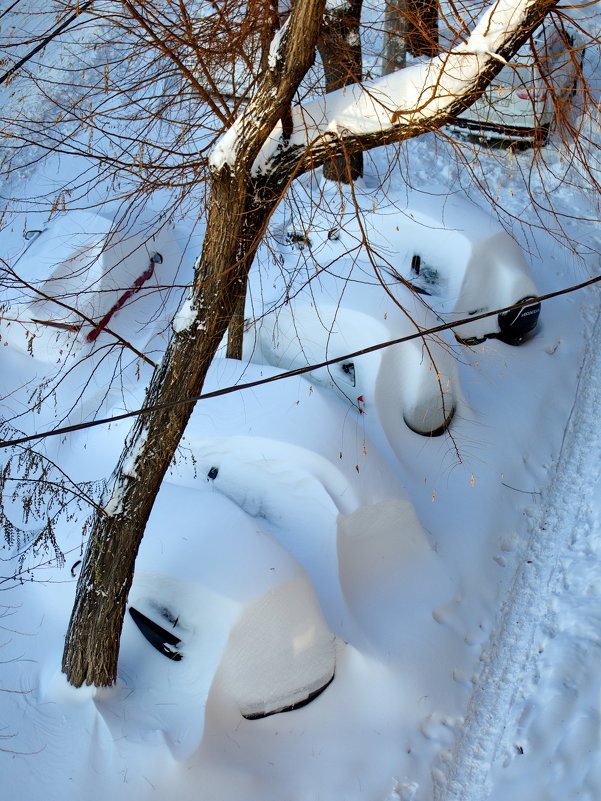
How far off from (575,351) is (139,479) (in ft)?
19.7

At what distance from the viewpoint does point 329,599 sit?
5.83 meters

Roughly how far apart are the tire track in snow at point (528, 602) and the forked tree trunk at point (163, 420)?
2563mm

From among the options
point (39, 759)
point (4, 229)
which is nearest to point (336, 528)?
point (39, 759)

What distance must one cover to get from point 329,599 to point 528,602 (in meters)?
1.86

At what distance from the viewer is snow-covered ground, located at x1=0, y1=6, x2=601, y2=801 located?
5.16m

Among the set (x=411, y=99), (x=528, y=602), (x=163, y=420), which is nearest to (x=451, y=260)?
(x=528, y=602)

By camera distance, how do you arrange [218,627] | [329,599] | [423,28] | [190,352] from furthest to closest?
[329,599], [218,627], [423,28], [190,352]

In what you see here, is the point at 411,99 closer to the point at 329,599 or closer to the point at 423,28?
the point at 423,28

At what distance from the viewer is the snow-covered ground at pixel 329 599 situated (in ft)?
16.9

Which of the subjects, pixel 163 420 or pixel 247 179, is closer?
pixel 247 179

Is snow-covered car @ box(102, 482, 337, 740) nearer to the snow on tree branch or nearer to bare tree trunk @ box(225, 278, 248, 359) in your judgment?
bare tree trunk @ box(225, 278, 248, 359)

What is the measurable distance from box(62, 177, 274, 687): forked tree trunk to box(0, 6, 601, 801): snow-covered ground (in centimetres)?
37

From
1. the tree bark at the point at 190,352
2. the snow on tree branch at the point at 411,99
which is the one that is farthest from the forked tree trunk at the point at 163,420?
the snow on tree branch at the point at 411,99

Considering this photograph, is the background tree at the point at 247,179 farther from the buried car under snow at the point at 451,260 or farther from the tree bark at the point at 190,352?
A: the buried car under snow at the point at 451,260
